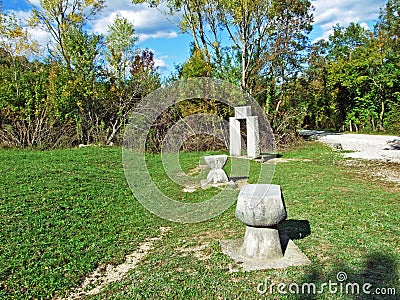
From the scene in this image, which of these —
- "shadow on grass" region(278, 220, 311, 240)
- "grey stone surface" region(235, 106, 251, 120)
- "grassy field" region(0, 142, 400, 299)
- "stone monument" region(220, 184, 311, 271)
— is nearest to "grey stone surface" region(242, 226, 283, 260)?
"stone monument" region(220, 184, 311, 271)

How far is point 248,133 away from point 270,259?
882 cm

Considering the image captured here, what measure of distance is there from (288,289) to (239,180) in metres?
5.70

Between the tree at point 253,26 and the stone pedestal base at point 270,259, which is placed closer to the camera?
the stone pedestal base at point 270,259

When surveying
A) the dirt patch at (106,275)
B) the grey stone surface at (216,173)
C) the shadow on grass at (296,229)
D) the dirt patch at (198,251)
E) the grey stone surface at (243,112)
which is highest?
the grey stone surface at (243,112)

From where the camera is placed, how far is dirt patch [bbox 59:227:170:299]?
11.8ft

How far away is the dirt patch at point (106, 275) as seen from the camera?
11.8ft

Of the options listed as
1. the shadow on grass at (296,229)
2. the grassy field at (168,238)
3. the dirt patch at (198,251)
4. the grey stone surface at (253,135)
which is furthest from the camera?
the grey stone surface at (253,135)

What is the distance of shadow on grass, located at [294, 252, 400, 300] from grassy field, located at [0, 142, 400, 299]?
0.01m

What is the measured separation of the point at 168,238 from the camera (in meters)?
5.06

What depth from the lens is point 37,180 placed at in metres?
7.29

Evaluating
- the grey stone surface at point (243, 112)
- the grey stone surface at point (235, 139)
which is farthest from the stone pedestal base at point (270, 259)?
the grey stone surface at point (235, 139)

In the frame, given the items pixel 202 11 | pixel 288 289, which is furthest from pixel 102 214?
pixel 202 11

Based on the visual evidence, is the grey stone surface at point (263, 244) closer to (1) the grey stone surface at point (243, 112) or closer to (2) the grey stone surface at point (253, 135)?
(2) the grey stone surface at point (253, 135)

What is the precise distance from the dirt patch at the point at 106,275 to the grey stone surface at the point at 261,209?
4.71 ft
